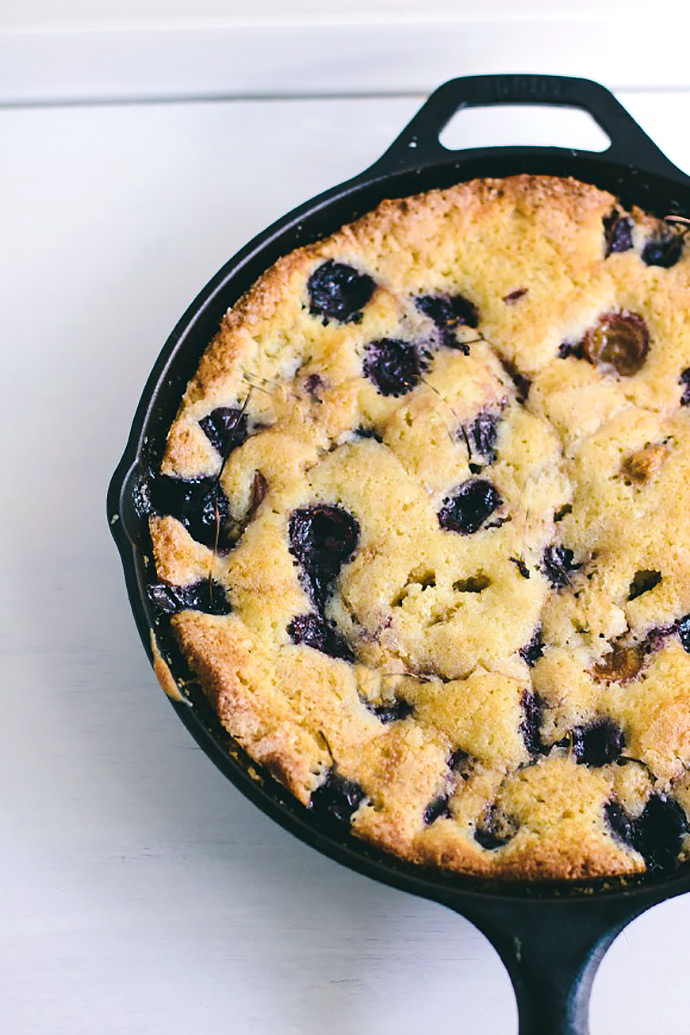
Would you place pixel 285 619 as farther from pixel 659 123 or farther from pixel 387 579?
pixel 659 123

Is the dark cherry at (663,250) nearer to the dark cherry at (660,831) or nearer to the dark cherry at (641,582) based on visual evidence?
the dark cherry at (641,582)

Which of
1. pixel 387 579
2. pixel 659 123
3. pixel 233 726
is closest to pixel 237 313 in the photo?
pixel 387 579

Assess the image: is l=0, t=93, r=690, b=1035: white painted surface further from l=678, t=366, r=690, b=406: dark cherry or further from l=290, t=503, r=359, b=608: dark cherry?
l=678, t=366, r=690, b=406: dark cherry

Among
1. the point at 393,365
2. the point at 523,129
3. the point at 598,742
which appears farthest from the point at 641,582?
the point at 523,129

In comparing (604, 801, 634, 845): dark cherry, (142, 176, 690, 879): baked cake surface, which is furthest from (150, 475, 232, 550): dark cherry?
(604, 801, 634, 845): dark cherry

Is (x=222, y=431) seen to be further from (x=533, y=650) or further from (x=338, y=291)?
(x=533, y=650)

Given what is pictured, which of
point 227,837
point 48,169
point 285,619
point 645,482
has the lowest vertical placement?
point 227,837

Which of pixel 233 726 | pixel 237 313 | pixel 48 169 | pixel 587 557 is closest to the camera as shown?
pixel 233 726
